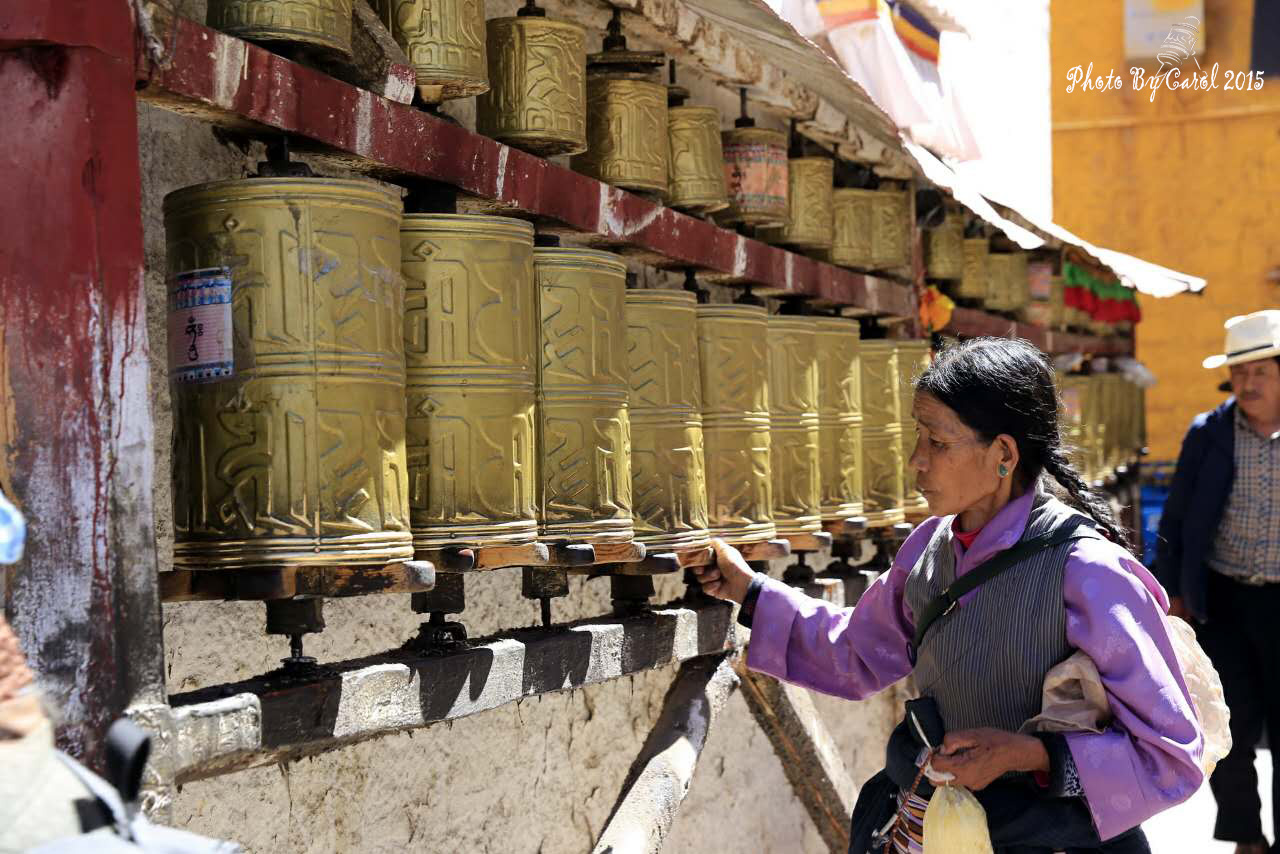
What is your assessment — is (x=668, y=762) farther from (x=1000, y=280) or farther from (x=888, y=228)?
(x=1000, y=280)

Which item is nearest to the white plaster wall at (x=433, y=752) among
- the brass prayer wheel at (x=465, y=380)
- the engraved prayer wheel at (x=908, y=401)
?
the brass prayer wheel at (x=465, y=380)

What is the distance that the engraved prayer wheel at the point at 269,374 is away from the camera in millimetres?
2070

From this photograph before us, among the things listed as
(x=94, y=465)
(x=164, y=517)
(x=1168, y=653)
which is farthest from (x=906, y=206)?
(x=94, y=465)

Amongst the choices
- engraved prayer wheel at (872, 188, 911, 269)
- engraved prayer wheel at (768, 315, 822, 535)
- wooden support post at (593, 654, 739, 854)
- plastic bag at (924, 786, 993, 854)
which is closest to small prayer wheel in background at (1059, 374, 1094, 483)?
engraved prayer wheel at (872, 188, 911, 269)

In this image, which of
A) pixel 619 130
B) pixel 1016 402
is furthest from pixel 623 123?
pixel 1016 402

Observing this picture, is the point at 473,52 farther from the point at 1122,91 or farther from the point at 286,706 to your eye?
the point at 1122,91

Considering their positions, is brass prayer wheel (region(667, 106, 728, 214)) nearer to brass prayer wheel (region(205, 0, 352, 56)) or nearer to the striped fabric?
brass prayer wheel (region(205, 0, 352, 56))

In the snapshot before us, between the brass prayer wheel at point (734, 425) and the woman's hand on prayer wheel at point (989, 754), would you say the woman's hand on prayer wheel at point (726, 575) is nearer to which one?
the brass prayer wheel at point (734, 425)

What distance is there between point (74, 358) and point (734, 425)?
1.74 m

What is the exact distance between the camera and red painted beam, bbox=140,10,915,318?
6.44ft

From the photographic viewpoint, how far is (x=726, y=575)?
121 inches

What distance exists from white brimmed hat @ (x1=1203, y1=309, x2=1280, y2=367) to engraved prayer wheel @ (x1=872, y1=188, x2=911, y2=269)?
3.62 ft

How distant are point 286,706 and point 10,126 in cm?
79

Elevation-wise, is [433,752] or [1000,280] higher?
[1000,280]
